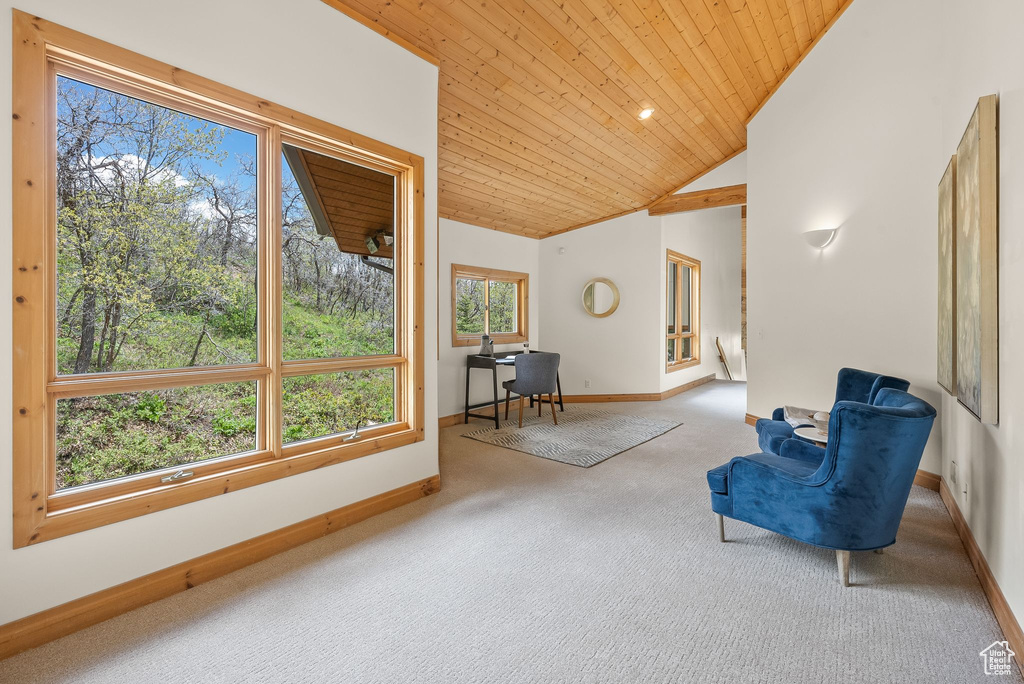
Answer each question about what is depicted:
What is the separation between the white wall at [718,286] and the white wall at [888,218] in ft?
10.8

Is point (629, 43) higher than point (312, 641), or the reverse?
point (629, 43)

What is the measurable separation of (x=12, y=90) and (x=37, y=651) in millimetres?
1978

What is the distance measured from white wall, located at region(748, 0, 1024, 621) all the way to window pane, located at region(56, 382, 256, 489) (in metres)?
3.22

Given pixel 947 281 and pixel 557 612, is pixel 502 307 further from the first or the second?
pixel 557 612

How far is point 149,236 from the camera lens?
6.98 ft

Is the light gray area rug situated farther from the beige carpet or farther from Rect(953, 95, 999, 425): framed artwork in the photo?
Rect(953, 95, 999, 425): framed artwork

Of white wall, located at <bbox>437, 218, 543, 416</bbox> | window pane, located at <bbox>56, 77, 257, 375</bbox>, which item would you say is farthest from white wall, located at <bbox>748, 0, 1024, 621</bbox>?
window pane, located at <bbox>56, 77, 257, 375</bbox>

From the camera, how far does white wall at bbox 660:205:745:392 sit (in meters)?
8.62

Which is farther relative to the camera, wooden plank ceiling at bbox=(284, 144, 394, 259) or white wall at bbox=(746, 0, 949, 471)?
white wall at bbox=(746, 0, 949, 471)

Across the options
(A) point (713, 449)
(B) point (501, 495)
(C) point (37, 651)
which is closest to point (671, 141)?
(A) point (713, 449)

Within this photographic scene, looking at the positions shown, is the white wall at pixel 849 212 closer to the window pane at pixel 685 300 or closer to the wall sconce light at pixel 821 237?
the wall sconce light at pixel 821 237

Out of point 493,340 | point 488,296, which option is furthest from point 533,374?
point 488,296

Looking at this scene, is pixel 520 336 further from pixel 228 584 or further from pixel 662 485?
pixel 228 584

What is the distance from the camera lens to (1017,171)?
1722 millimetres
